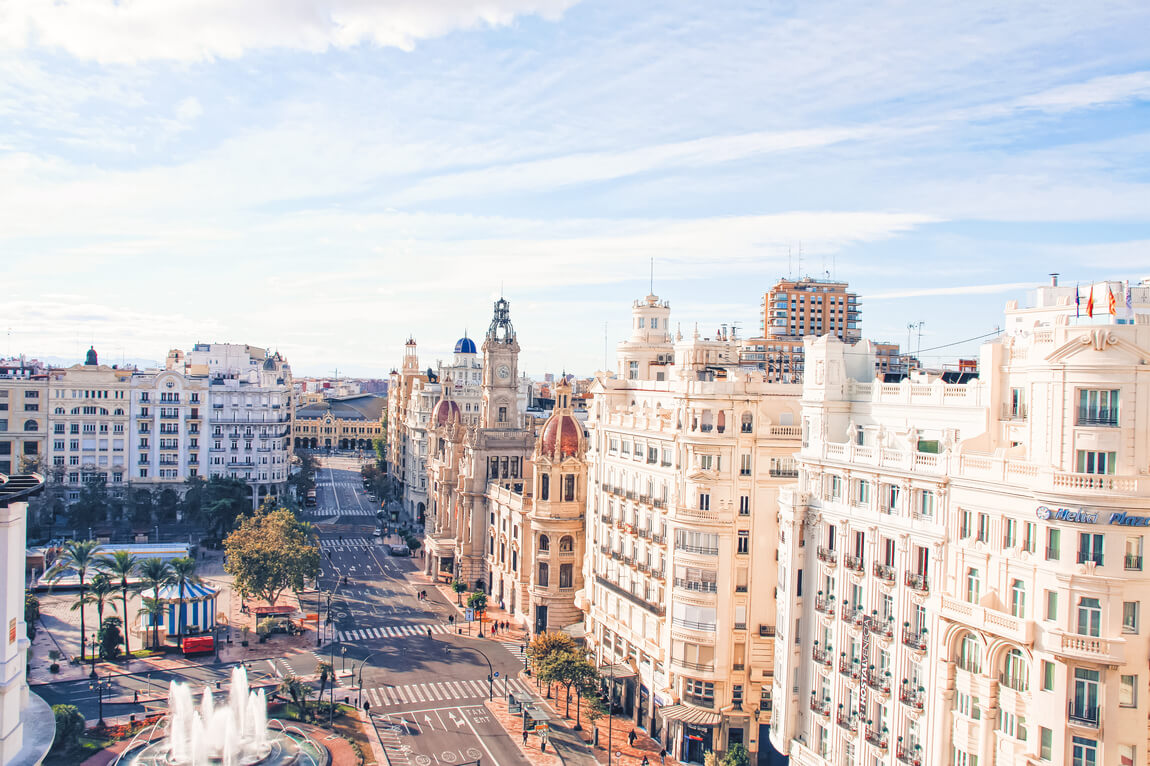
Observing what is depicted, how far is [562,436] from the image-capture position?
99812 millimetres

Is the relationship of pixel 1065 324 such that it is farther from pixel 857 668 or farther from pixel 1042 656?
pixel 857 668

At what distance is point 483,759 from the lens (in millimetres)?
68625

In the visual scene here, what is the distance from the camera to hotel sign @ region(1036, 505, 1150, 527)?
127 ft

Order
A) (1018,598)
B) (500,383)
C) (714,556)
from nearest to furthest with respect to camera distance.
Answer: (1018,598), (714,556), (500,383)

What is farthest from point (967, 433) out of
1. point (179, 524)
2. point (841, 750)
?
point (179, 524)

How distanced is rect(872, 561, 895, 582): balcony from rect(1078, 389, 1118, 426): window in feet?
45.7

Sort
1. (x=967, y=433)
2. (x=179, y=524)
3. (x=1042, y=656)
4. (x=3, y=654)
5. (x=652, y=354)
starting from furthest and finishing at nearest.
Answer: (x=179, y=524) → (x=652, y=354) → (x=967, y=433) → (x=1042, y=656) → (x=3, y=654)

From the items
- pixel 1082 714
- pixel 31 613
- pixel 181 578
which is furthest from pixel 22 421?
pixel 1082 714

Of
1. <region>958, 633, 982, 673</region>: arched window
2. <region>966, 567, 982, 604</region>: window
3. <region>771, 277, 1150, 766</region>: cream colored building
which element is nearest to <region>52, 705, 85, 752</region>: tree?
<region>771, 277, 1150, 766</region>: cream colored building

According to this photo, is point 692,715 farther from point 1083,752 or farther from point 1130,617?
Answer: point 1130,617

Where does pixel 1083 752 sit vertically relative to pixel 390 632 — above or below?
above

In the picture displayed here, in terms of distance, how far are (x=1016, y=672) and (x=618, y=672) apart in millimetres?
40653

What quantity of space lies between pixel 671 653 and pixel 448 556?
61603 millimetres

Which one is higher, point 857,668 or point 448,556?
point 857,668
